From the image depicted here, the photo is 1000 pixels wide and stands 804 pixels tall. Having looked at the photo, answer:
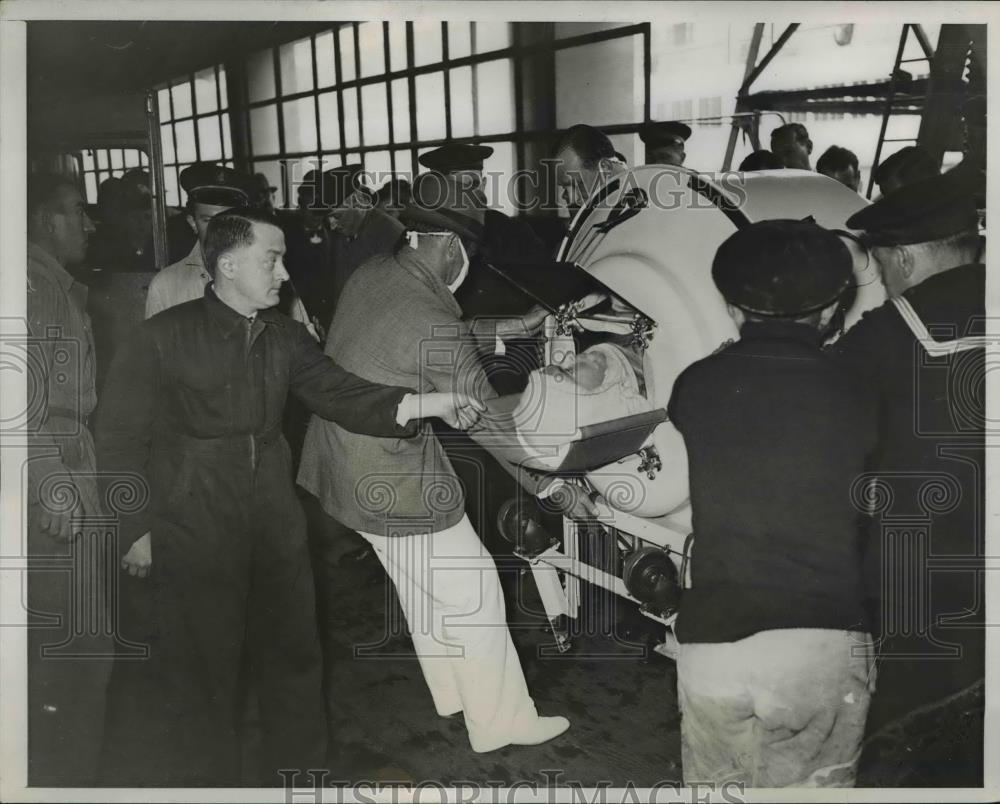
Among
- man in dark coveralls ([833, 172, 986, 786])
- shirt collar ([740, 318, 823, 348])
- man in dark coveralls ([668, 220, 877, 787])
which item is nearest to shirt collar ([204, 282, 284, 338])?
man in dark coveralls ([668, 220, 877, 787])

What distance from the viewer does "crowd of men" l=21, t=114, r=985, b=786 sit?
2133mm

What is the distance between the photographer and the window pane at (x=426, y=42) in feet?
7.29

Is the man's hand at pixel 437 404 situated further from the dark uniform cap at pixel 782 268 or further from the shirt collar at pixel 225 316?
the dark uniform cap at pixel 782 268

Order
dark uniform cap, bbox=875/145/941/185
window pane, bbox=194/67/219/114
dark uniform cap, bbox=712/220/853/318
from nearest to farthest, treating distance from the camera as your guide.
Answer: dark uniform cap, bbox=712/220/853/318, dark uniform cap, bbox=875/145/941/185, window pane, bbox=194/67/219/114

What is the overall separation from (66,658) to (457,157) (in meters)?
1.65

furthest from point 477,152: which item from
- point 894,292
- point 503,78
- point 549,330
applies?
point 894,292

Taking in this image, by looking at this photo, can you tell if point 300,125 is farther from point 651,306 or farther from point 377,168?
point 651,306

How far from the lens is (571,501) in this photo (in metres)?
2.26

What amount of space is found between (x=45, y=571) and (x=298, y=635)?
0.69m

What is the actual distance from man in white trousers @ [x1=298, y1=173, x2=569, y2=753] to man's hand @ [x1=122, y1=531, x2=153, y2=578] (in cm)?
44

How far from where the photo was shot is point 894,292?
216cm

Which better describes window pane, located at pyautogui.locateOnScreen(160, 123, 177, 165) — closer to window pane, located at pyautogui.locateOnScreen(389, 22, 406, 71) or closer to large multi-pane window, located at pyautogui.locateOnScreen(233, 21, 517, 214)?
large multi-pane window, located at pyautogui.locateOnScreen(233, 21, 517, 214)

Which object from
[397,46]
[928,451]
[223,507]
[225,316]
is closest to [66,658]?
[223,507]

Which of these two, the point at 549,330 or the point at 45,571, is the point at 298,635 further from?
the point at 549,330
